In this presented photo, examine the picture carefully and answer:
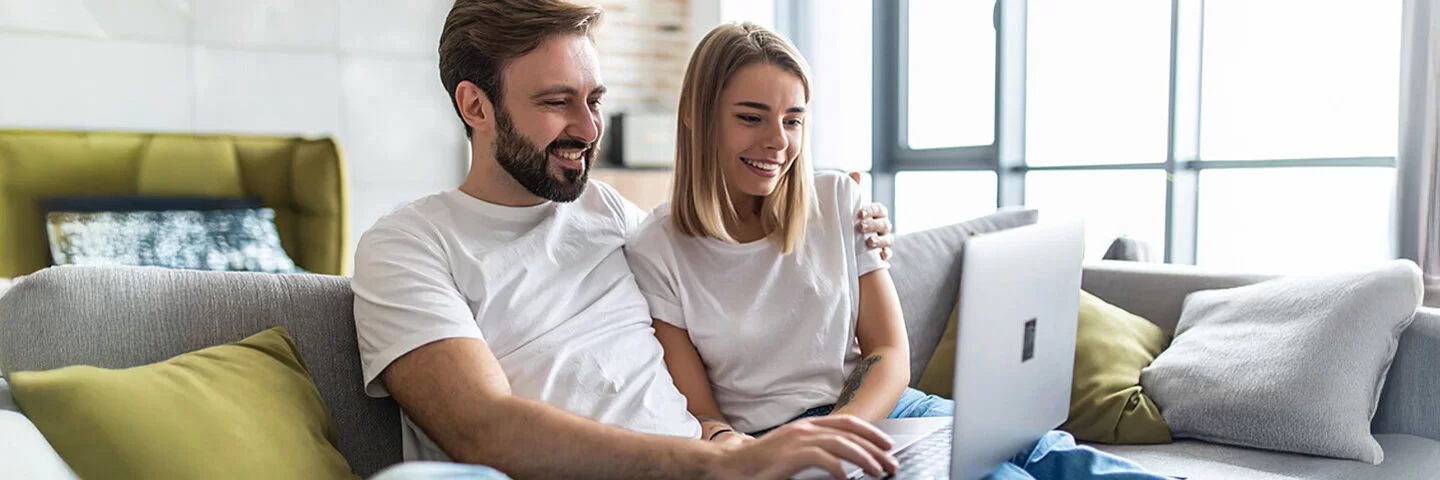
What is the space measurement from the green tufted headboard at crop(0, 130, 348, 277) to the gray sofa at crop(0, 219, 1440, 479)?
1.98 meters

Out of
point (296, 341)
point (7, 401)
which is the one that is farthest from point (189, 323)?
point (7, 401)

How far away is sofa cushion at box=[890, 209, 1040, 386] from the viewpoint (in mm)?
2178

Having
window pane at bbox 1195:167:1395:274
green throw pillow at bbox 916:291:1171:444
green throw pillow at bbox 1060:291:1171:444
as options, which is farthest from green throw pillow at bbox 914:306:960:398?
window pane at bbox 1195:167:1395:274

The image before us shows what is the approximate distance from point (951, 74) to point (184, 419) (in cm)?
360

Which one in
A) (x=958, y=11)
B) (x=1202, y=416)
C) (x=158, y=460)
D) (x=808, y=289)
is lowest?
(x=1202, y=416)

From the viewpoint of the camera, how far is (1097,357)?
203cm

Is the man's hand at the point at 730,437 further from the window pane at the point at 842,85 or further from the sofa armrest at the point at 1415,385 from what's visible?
the window pane at the point at 842,85

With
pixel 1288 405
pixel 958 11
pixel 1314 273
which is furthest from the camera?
pixel 958 11

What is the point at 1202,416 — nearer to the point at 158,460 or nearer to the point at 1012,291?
the point at 1012,291

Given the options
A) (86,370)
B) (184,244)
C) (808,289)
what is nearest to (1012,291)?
(808,289)

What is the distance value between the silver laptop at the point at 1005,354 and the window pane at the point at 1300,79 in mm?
2001

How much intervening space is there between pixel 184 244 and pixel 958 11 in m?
2.90

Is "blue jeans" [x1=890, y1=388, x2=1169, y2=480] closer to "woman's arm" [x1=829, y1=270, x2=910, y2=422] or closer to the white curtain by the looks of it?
"woman's arm" [x1=829, y1=270, x2=910, y2=422]

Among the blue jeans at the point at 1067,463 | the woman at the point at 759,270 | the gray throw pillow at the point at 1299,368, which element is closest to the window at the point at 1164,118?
the gray throw pillow at the point at 1299,368
